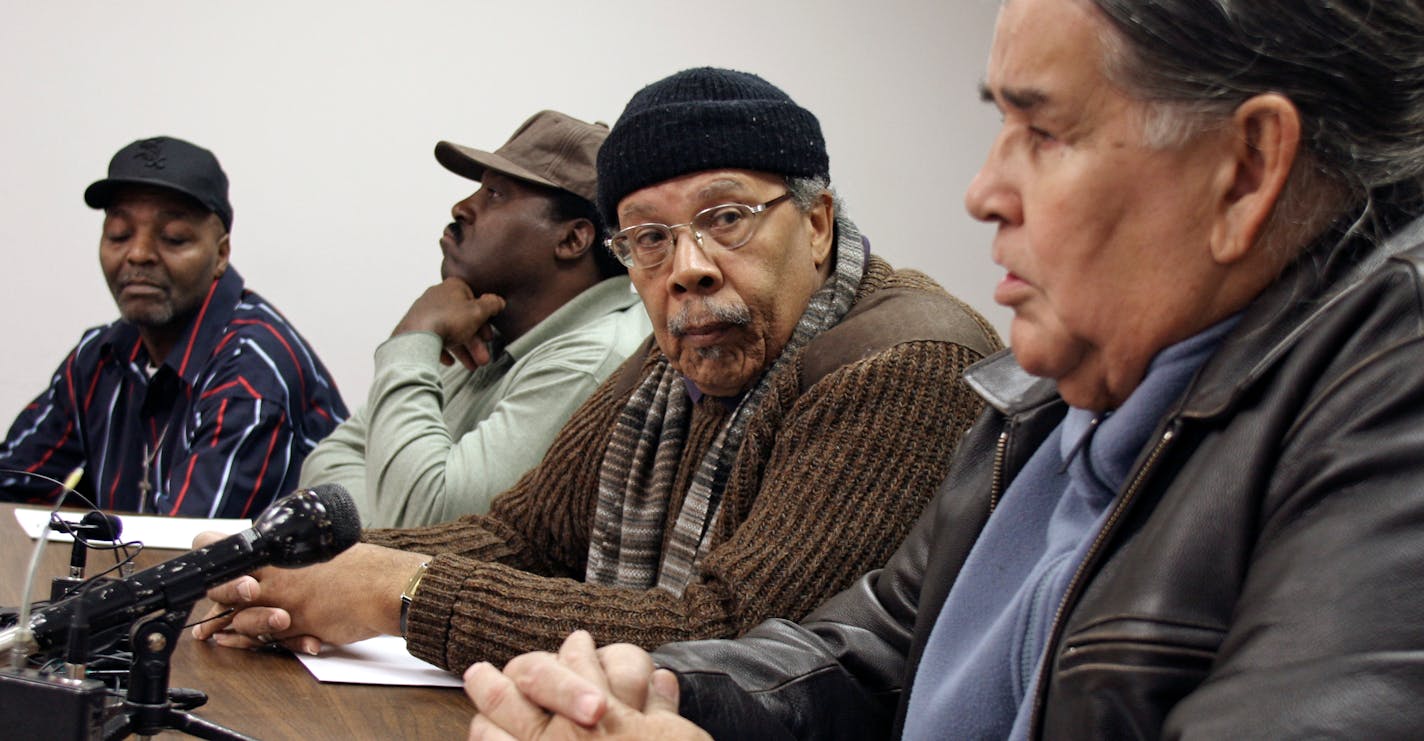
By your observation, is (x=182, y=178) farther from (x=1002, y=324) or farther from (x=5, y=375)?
(x=1002, y=324)

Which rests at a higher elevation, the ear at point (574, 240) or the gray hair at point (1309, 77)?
the gray hair at point (1309, 77)

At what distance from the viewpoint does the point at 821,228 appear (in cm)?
189

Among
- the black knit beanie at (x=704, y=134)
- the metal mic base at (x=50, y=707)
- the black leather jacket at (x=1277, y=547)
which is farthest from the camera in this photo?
the black knit beanie at (x=704, y=134)

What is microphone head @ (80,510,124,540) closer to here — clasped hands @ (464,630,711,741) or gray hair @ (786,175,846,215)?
clasped hands @ (464,630,711,741)

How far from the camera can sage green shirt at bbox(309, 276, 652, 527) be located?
245 cm

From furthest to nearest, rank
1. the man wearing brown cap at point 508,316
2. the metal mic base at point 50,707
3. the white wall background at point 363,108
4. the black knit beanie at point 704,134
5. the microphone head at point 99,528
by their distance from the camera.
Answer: the white wall background at point 363,108 < the man wearing brown cap at point 508,316 < the black knit beanie at point 704,134 < the microphone head at point 99,528 < the metal mic base at point 50,707

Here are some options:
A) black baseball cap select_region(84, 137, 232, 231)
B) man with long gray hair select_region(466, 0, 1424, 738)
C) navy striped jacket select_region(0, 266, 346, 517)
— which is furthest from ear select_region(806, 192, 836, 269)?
black baseball cap select_region(84, 137, 232, 231)

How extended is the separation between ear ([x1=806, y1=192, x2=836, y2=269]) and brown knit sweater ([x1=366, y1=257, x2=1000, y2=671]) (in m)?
0.14

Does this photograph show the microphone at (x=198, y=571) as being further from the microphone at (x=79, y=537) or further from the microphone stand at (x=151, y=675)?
the microphone at (x=79, y=537)

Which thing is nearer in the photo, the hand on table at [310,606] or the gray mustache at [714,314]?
the hand on table at [310,606]

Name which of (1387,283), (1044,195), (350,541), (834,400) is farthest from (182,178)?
(1387,283)

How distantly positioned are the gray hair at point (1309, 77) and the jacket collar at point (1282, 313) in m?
0.02

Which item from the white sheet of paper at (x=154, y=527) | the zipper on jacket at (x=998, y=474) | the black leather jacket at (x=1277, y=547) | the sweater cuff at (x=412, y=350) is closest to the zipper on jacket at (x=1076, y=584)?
the black leather jacket at (x=1277, y=547)

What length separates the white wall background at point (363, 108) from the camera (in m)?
3.90
